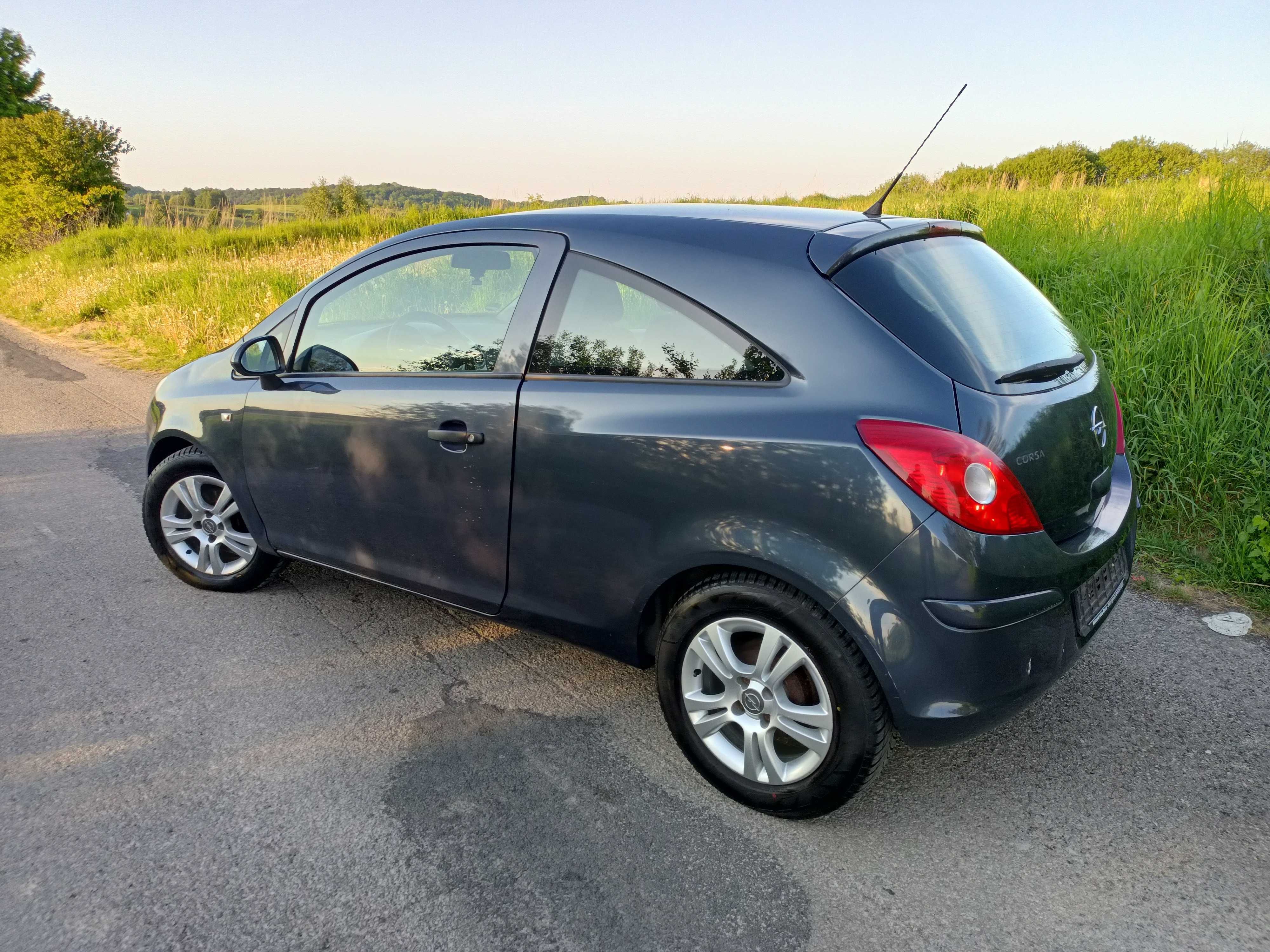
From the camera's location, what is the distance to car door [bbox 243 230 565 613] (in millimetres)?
2898

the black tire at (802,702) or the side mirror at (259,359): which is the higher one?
the side mirror at (259,359)

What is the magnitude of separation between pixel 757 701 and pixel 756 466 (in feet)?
2.21

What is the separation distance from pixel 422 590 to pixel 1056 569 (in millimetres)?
2107

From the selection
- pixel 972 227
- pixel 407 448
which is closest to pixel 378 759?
pixel 407 448

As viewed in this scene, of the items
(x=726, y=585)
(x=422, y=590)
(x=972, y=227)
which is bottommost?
(x=422, y=590)

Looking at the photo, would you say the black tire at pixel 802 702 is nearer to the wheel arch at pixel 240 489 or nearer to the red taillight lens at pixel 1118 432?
the red taillight lens at pixel 1118 432

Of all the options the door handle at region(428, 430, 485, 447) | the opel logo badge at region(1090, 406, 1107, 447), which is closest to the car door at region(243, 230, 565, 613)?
the door handle at region(428, 430, 485, 447)

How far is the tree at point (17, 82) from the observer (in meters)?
45.4

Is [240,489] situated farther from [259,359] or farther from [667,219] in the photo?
[667,219]

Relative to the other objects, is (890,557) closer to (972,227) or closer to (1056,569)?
(1056,569)

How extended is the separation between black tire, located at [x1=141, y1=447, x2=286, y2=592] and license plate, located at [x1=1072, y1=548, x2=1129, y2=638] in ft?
10.5

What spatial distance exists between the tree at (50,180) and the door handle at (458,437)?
36.9m

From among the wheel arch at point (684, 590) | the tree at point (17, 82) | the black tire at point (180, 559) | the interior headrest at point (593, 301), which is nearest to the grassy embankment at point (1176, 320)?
the wheel arch at point (684, 590)

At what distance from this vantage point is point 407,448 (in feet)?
10.1
